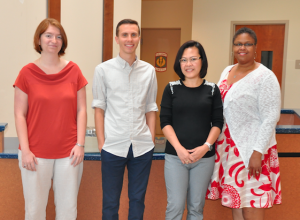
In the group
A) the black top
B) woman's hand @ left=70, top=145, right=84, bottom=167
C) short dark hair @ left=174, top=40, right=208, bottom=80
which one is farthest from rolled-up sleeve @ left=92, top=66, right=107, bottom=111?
short dark hair @ left=174, top=40, right=208, bottom=80

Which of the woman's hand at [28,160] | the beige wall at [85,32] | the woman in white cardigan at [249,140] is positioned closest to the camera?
the woman's hand at [28,160]

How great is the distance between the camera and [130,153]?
6.04ft

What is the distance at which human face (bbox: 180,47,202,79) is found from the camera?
1841 mm

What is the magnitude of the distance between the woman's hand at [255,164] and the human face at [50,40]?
4.45 feet

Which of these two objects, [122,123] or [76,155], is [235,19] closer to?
[122,123]

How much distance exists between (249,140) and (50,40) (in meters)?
1.34

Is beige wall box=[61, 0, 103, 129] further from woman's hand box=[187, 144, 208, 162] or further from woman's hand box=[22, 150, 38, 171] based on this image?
woman's hand box=[187, 144, 208, 162]

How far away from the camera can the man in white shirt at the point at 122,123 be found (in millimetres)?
1834

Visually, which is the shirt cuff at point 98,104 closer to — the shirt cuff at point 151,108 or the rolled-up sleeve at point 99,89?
the rolled-up sleeve at point 99,89

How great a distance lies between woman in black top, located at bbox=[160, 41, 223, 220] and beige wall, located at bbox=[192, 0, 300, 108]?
375cm

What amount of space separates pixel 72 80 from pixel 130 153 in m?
0.57

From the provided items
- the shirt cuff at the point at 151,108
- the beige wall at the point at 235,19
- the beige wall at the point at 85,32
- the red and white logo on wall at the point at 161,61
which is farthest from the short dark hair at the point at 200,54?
the red and white logo on wall at the point at 161,61

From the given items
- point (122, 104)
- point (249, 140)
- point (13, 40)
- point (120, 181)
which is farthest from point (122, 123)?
point (13, 40)

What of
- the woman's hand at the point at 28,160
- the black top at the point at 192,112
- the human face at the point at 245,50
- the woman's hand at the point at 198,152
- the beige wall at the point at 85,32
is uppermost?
the beige wall at the point at 85,32
